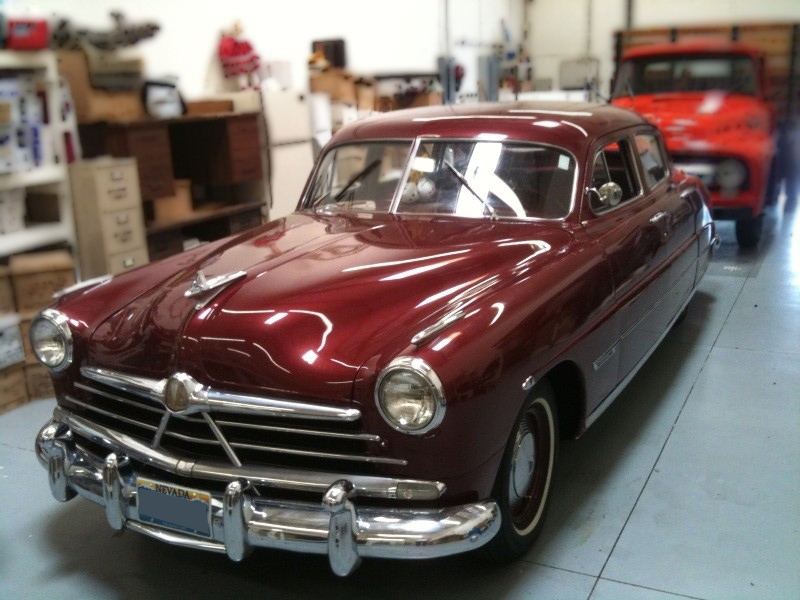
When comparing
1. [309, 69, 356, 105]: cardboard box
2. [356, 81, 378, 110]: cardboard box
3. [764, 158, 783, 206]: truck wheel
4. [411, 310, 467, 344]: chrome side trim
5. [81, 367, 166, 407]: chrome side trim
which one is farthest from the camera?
[764, 158, 783, 206]: truck wheel

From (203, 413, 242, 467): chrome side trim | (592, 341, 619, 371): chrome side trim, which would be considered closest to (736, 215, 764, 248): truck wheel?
(592, 341, 619, 371): chrome side trim

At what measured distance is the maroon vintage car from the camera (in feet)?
6.63

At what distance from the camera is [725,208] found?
6.09m

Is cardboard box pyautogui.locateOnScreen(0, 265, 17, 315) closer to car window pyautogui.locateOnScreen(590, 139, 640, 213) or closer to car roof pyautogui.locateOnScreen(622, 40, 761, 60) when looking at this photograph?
car window pyautogui.locateOnScreen(590, 139, 640, 213)

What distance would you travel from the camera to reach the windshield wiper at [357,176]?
3419mm

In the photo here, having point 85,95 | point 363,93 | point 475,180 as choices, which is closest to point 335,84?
point 363,93

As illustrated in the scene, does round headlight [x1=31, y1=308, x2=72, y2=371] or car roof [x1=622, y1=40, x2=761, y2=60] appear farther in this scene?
car roof [x1=622, y1=40, x2=761, y2=60]

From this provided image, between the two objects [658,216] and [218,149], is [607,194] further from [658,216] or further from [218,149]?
[218,149]

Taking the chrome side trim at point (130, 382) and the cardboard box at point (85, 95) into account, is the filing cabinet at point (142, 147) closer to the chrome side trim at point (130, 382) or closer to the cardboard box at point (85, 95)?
the cardboard box at point (85, 95)

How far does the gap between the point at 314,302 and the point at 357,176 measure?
49.6 inches

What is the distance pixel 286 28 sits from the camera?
686cm

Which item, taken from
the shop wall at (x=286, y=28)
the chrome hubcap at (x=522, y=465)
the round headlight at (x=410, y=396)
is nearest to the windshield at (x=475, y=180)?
the chrome hubcap at (x=522, y=465)

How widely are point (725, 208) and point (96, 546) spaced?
5187 mm

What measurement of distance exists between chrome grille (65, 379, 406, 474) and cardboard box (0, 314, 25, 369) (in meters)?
1.85
